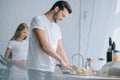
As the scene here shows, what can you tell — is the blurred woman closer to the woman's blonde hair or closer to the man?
the woman's blonde hair

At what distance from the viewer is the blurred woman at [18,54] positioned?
1443mm

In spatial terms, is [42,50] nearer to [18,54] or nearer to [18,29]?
[18,54]

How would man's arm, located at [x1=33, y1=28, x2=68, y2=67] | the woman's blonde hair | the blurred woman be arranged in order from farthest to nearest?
the woman's blonde hair < the blurred woman < man's arm, located at [x1=33, y1=28, x2=68, y2=67]

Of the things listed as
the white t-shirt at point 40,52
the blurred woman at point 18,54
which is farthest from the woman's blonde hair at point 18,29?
the white t-shirt at point 40,52

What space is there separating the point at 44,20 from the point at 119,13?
879 mm

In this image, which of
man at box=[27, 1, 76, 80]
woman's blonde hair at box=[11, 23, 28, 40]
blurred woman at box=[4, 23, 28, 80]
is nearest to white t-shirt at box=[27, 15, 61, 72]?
man at box=[27, 1, 76, 80]

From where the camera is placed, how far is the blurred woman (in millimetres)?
1443

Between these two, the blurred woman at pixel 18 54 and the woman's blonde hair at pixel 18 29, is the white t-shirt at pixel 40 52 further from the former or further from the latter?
the woman's blonde hair at pixel 18 29

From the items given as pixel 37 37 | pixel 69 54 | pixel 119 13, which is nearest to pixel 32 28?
pixel 37 37

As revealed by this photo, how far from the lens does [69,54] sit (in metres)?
1.83

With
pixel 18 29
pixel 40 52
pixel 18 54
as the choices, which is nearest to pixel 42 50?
pixel 40 52

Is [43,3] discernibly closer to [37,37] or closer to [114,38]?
[114,38]

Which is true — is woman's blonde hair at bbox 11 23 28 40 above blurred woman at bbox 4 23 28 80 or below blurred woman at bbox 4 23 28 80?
above

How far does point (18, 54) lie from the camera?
1487 mm
